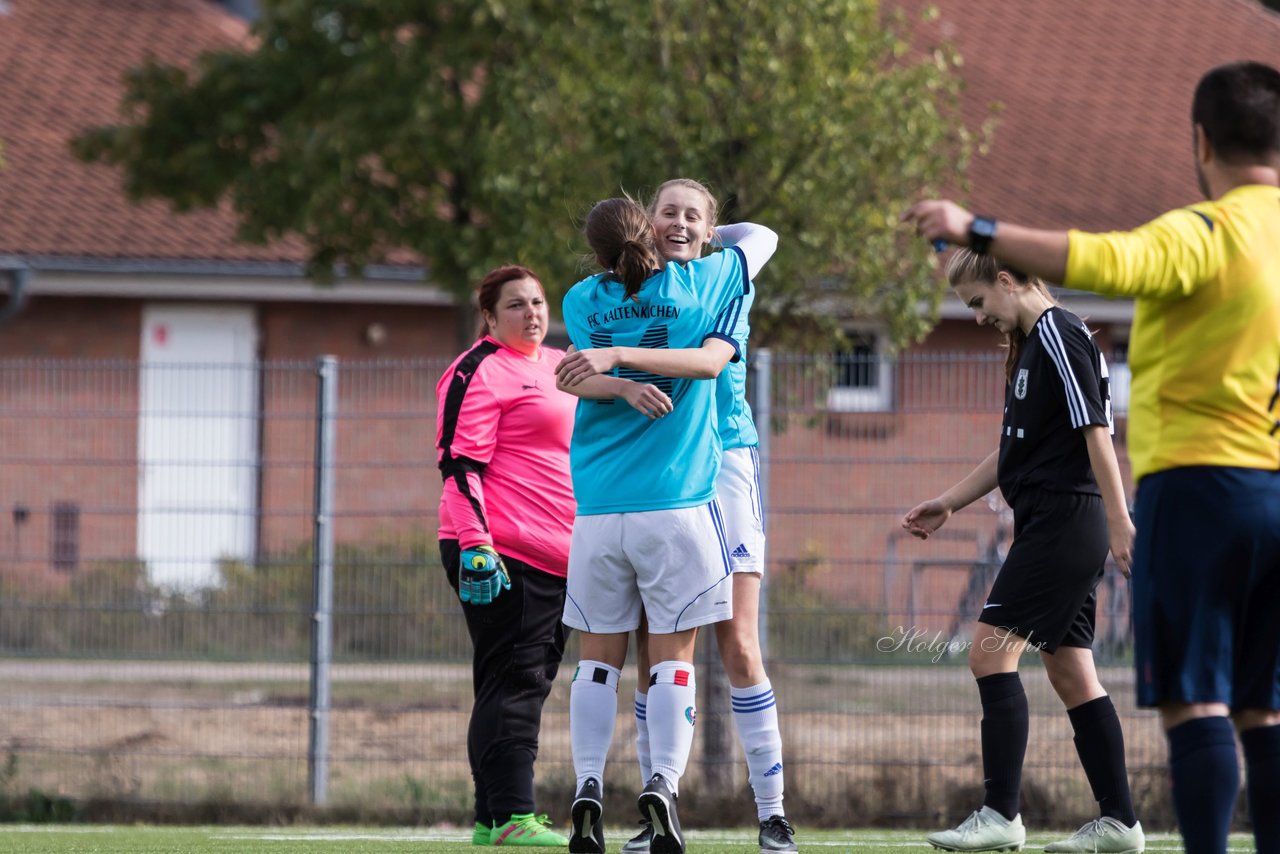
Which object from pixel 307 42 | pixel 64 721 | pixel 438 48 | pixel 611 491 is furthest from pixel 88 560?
pixel 307 42

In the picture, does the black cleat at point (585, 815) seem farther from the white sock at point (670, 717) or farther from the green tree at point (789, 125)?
the green tree at point (789, 125)

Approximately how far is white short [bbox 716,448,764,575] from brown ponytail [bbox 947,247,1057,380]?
0.90 meters

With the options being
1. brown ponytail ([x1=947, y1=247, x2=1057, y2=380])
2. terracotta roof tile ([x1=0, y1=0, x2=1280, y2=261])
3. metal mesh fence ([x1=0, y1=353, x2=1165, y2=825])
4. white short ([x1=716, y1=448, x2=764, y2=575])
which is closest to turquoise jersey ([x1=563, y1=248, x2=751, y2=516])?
white short ([x1=716, y1=448, x2=764, y2=575])

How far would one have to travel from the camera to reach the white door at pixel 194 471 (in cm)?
941

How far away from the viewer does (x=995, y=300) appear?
19.0ft

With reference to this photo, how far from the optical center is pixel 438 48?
14.9m

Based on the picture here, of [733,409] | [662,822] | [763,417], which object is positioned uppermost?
[763,417]

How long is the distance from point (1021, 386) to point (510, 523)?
1.88m

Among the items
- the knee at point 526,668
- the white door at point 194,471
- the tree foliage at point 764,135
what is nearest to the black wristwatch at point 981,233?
the knee at point 526,668

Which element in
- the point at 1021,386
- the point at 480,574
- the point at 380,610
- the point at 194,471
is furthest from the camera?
the point at 194,471

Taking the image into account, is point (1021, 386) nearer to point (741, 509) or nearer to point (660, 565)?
point (741, 509)

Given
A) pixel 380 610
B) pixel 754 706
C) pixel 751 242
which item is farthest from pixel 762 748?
pixel 380 610

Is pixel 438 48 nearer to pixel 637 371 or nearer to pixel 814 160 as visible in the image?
pixel 814 160

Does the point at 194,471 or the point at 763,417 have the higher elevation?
the point at 763,417
